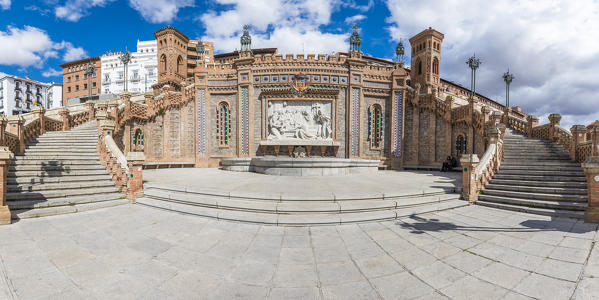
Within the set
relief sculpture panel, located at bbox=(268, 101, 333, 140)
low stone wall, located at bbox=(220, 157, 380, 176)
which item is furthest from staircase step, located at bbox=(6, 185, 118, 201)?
relief sculpture panel, located at bbox=(268, 101, 333, 140)

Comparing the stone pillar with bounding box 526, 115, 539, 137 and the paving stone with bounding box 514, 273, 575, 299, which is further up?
the stone pillar with bounding box 526, 115, 539, 137

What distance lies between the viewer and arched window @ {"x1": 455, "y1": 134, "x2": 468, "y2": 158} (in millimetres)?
17248

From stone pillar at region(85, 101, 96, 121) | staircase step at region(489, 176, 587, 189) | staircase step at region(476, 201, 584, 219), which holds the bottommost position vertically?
staircase step at region(476, 201, 584, 219)

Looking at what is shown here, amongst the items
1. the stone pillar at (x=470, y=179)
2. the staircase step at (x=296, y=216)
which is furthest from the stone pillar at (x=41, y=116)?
the stone pillar at (x=470, y=179)

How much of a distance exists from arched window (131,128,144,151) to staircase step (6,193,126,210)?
1138 centimetres

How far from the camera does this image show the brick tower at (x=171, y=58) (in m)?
26.4

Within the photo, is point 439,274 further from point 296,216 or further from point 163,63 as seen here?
point 163,63

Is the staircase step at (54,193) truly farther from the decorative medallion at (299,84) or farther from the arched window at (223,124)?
the decorative medallion at (299,84)

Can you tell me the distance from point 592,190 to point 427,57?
27.4 m

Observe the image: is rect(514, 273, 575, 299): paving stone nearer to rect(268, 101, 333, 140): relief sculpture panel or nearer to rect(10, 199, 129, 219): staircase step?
rect(10, 199, 129, 219): staircase step

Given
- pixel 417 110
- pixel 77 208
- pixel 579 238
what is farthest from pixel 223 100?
pixel 579 238

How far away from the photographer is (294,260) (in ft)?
12.6

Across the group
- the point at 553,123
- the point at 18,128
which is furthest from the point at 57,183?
the point at 553,123

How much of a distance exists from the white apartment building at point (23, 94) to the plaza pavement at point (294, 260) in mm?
91160
